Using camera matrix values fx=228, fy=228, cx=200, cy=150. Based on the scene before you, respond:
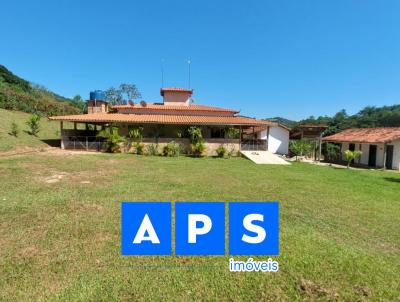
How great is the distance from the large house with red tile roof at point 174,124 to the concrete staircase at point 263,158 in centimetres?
109

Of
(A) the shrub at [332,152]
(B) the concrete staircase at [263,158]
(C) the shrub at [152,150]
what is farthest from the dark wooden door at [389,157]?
(C) the shrub at [152,150]

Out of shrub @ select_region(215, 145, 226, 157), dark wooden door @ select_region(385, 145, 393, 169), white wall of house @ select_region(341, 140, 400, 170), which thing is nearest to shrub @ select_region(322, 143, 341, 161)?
white wall of house @ select_region(341, 140, 400, 170)

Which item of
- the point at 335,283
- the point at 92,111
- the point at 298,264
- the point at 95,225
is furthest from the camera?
the point at 92,111

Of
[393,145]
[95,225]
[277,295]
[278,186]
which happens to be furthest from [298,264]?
[393,145]

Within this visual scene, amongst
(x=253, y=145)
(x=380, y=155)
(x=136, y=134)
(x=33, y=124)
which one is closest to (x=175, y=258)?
(x=136, y=134)

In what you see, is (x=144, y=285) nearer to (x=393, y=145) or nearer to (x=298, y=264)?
(x=298, y=264)

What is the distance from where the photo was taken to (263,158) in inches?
752

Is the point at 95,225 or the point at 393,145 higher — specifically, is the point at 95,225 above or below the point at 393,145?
below

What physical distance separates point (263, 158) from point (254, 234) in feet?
50.7

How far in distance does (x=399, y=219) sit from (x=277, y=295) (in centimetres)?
528

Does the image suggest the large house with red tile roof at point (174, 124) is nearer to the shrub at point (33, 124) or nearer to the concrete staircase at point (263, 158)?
the concrete staircase at point (263, 158)

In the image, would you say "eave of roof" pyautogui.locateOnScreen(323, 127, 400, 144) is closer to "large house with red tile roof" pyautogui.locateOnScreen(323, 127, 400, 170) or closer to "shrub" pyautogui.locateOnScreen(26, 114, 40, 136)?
"large house with red tile roof" pyautogui.locateOnScreen(323, 127, 400, 170)

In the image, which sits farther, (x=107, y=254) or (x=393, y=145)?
(x=393, y=145)

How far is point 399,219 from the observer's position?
242 inches
